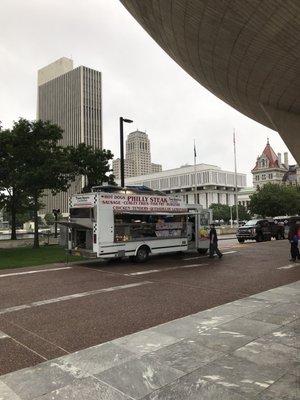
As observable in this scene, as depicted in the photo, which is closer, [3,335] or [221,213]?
[3,335]

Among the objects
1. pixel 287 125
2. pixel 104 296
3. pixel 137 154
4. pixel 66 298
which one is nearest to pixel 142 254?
pixel 104 296

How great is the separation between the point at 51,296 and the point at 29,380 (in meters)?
5.71

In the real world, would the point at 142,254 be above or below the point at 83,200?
below

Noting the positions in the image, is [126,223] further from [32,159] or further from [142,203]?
[32,159]

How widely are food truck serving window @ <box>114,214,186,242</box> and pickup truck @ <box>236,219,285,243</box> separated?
13.6m

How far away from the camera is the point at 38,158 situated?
27.0 metres

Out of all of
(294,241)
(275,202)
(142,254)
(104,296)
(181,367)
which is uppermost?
(275,202)

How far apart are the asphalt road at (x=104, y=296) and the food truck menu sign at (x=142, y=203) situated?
8.09ft

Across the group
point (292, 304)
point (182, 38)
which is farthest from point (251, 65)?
point (292, 304)

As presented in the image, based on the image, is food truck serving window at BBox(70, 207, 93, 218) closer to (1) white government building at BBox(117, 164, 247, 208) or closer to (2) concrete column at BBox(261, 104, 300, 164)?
(2) concrete column at BBox(261, 104, 300, 164)

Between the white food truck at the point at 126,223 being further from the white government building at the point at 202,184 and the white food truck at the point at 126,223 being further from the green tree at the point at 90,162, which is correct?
the white government building at the point at 202,184

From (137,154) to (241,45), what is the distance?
165 m

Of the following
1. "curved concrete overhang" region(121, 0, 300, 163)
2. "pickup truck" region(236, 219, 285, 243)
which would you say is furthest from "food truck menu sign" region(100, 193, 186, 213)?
"pickup truck" region(236, 219, 285, 243)

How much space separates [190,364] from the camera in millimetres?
5684
